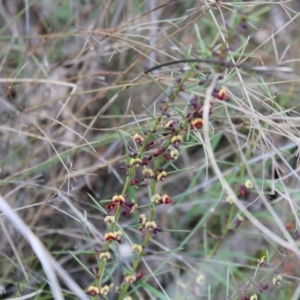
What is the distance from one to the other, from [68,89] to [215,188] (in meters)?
0.51

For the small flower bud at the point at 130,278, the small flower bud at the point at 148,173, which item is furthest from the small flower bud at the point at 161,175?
the small flower bud at the point at 130,278

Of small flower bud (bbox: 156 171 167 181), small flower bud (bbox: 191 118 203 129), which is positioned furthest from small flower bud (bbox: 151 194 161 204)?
small flower bud (bbox: 191 118 203 129)

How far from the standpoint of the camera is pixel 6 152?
1376mm

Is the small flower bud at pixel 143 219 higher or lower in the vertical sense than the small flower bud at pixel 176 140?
lower

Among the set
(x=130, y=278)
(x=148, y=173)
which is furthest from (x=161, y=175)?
(x=130, y=278)

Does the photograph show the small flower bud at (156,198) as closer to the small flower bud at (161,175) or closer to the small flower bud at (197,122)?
the small flower bud at (161,175)

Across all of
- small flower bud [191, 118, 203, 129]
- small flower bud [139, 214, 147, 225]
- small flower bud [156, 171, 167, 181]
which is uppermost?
small flower bud [191, 118, 203, 129]

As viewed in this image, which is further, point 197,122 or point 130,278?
point 130,278

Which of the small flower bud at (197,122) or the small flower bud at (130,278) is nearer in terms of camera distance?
the small flower bud at (197,122)

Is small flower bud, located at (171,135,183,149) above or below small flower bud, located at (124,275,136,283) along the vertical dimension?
above

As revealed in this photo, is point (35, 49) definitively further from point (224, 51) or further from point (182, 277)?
point (224, 51)

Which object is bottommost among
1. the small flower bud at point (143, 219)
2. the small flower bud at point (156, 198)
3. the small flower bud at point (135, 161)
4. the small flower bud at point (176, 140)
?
the small flower bud at point (143, 219)

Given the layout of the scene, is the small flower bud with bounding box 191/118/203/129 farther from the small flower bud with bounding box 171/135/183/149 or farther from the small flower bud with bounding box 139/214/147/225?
the small flower bud with bounding box 139/214/147/225

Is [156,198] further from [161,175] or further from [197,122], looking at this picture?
[197,122]
